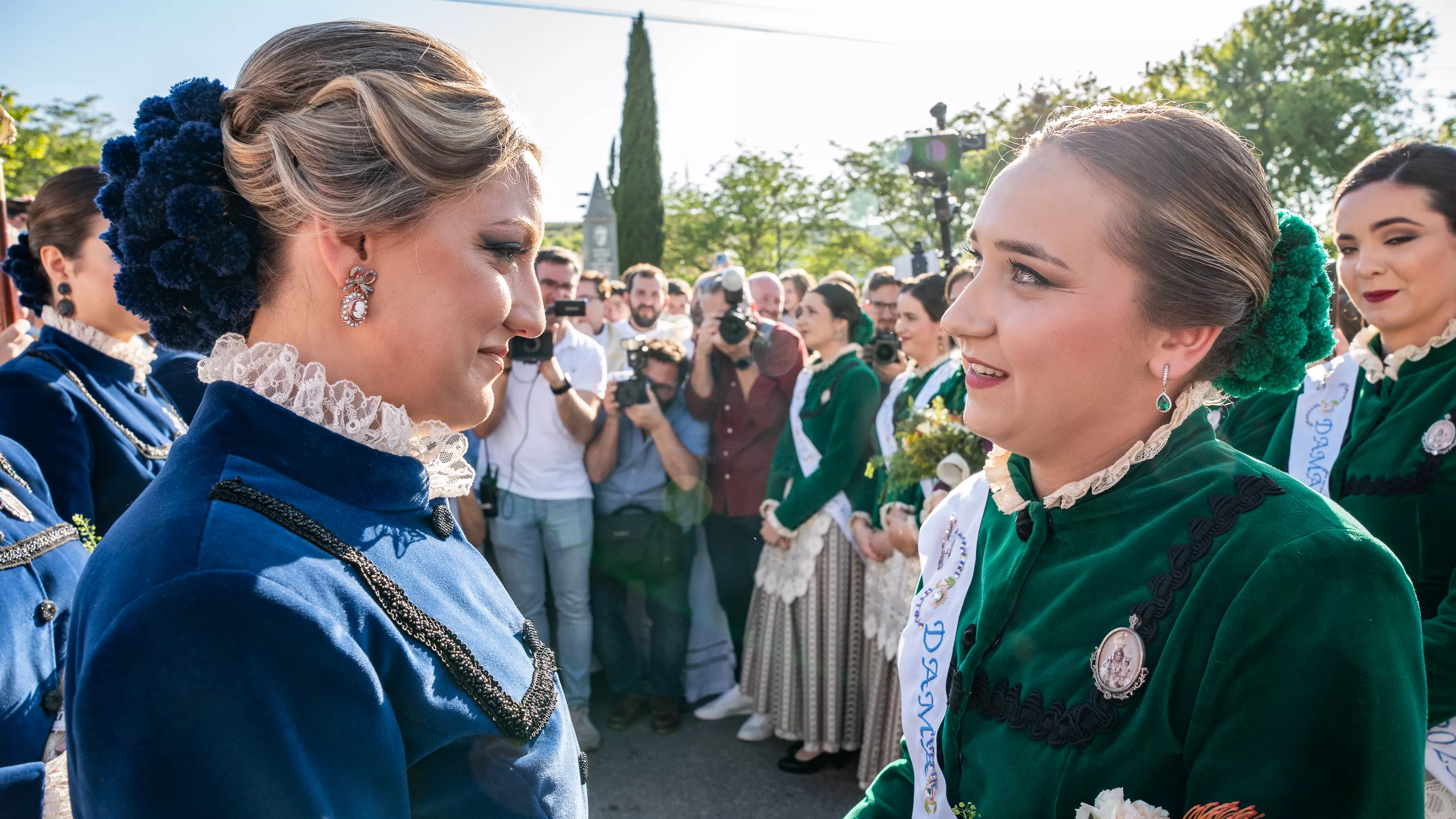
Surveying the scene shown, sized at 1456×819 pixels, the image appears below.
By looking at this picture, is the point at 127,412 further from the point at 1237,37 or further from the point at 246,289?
the point at 1237,37

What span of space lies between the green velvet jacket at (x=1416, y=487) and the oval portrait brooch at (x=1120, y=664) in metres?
1.18

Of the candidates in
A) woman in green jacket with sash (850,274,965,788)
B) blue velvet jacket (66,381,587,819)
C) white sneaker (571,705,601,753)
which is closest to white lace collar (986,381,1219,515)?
blue velvet jacket (66,381,587,819)

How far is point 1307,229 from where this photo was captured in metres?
1.67

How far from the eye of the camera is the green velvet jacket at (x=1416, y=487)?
2154 mm

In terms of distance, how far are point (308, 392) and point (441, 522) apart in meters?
0.31

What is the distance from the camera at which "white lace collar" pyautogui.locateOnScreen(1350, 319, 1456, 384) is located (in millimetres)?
2672

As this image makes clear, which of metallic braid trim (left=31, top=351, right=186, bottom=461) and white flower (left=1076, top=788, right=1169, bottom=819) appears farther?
metallic braid trim (left=31, top=351, right=186, bottom=461)

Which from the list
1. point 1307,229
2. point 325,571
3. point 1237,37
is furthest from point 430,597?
point 1237,37

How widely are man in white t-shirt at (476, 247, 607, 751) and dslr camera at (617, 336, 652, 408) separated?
0.76 feet

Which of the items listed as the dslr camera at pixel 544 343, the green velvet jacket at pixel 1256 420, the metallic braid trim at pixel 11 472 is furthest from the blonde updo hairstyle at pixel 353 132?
the green velvet jacket at pixel 1256 420

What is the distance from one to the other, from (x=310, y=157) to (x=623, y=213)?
77.9ft

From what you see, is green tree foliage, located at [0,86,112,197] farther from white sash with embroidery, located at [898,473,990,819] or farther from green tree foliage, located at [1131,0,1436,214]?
green tree foliage, located at [1131,0,1436,214]

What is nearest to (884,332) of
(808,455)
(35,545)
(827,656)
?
(808,455)

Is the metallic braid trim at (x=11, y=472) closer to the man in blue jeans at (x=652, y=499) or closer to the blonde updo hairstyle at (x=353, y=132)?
the blonde updo hairstyle at (x=353, y=132)
